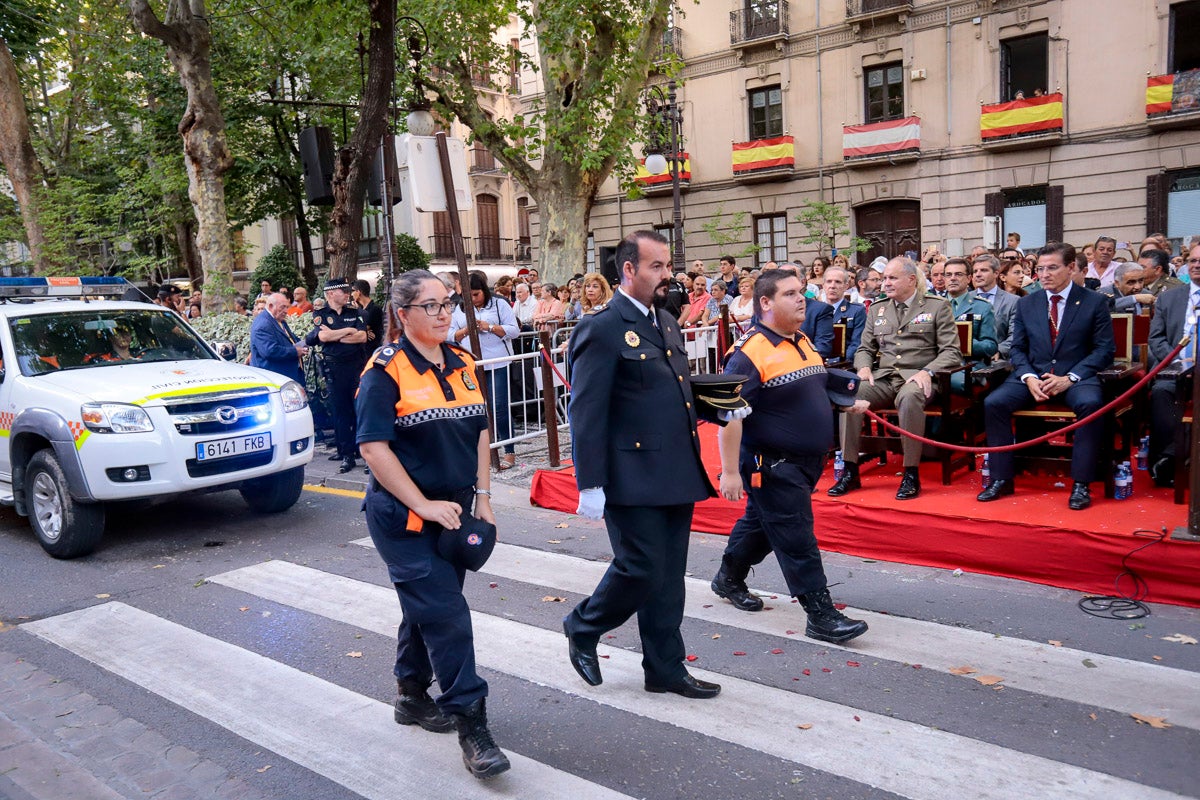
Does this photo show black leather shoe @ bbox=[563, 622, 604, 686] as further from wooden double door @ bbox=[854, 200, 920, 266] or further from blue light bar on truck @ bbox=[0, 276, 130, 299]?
wooden double door @ bbox=[854, 200, 920, 266]

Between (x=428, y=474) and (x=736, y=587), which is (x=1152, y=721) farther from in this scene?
(x=428, y=474)

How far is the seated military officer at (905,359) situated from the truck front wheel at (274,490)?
15.5 ft

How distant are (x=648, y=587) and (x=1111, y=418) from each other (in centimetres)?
393

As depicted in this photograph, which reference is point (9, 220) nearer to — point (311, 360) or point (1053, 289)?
point (311, 360)

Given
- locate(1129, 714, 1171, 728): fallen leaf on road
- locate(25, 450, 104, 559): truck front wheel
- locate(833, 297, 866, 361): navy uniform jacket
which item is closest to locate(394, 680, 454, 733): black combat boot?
locate(1129, 714, 1171, 728): fallen leaf on road

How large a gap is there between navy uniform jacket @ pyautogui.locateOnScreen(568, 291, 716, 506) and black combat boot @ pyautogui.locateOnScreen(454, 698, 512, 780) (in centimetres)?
104

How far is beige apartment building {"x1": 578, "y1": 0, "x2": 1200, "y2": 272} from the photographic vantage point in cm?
2427

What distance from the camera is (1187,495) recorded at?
6.22 metres

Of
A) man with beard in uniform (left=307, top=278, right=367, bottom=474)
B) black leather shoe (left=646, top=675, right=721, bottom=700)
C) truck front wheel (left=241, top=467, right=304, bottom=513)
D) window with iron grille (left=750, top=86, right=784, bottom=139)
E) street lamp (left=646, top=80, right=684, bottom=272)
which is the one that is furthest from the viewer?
window with iron grille (left=750, top=86, right=784, bottom=139)

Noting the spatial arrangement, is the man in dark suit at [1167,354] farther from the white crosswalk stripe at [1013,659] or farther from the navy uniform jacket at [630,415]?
the navy uniform jacket at [630,415]

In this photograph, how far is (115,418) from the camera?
732 centimetres

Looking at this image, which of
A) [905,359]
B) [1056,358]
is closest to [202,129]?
[905,359]

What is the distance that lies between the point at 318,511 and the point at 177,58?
394 inches

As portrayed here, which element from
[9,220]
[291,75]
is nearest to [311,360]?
[291,75]
